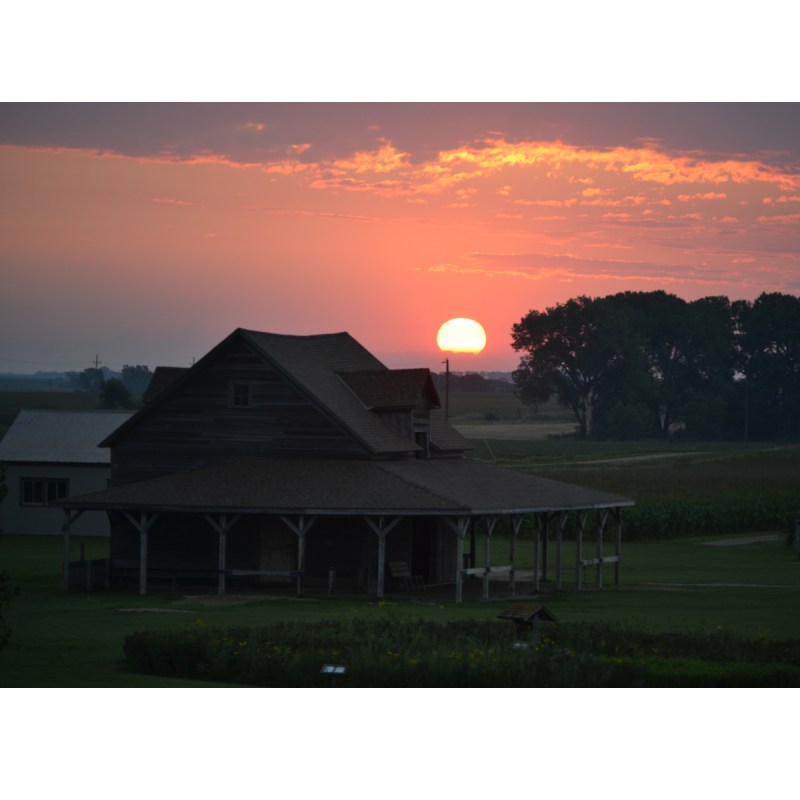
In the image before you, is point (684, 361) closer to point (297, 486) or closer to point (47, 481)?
point (47, 481)

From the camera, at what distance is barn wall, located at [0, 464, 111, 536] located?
6938 cm

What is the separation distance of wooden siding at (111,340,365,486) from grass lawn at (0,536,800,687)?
5.20 metres

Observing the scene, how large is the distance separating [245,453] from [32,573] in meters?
8.91

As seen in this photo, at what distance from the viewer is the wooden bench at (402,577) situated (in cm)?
4675

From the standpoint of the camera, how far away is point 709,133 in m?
42.2

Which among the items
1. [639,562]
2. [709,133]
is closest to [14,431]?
[639,562]

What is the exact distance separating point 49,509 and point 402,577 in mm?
27741

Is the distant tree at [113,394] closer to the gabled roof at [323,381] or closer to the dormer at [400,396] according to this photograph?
the gabled roof at [323,381]

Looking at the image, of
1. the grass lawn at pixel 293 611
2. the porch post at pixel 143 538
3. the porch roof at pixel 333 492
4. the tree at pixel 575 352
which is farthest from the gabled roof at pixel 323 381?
the tree at pixel 575 352

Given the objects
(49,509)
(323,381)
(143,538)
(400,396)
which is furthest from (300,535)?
(49,509)

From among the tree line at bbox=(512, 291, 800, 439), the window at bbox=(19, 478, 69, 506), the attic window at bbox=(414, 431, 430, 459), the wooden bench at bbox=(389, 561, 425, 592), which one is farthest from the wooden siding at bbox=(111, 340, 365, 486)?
the tree line at bbox=(512, 291, 800, 439)

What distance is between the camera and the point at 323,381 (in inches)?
2045

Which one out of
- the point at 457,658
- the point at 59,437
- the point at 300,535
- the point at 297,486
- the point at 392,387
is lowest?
Result: the point at 457,658

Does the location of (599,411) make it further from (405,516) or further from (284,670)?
(284,670)
